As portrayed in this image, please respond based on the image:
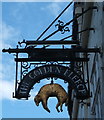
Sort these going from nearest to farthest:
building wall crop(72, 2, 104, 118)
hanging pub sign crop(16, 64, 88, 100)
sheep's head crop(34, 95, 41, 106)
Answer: hanging pub sign crop(16, 64, 88, 100), sheep's head crop(34, 95, 41, 106), building wall crop(72, 2, 104, 118)

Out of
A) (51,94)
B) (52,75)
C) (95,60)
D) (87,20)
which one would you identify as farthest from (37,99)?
(87,20)

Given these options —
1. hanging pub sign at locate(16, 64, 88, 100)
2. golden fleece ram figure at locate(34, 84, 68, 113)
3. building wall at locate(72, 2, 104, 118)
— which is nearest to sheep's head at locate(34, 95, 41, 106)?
golden fleece ram figure at locate(34, 84, 68, 113)

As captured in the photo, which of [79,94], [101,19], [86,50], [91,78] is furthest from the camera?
[91,78]

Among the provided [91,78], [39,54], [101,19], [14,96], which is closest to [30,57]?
[39,54]

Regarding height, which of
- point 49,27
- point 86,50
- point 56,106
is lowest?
point 56,106

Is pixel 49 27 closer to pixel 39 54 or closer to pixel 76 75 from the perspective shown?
pixel 39 54

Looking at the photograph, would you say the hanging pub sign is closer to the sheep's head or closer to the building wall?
the sheep's head

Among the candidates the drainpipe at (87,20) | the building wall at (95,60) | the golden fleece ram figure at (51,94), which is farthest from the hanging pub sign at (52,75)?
the drainpipe at (87,20)

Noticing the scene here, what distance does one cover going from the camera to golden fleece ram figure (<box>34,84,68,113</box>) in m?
10.1

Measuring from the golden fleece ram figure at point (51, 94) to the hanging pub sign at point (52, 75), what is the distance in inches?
9.8

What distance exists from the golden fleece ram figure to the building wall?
106 cm

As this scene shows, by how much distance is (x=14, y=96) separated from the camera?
1007 cm

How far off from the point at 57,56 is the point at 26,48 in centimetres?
81

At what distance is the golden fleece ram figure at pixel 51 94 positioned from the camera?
10.1m
